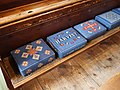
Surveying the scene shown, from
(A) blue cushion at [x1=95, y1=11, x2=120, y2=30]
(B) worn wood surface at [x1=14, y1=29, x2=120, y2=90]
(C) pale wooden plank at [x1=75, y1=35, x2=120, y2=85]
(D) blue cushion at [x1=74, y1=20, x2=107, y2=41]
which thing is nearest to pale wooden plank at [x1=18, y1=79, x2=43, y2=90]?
(B) worn wood surface at [x1=14, y1=29, x2=120, y2=90]

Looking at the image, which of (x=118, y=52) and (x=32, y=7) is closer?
(x=32, y=7)

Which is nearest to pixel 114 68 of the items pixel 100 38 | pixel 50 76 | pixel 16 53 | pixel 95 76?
pixel 95 76

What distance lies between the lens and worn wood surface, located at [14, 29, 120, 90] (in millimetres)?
1264

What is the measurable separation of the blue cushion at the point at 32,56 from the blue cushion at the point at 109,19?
1.80 feet

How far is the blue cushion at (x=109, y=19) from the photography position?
4.19ft

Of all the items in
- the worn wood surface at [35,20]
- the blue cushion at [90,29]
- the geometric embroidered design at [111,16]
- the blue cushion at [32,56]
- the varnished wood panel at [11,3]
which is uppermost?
the varnished wood panel at [11,3]

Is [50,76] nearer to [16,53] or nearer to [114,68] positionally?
[16,53]

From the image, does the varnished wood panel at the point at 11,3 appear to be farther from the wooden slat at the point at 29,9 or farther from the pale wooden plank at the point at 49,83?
the pale wooden plank at the point at 49,83

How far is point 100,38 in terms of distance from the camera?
4.08 ft

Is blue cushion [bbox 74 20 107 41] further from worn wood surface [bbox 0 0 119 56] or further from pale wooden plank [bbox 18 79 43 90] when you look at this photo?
pale wooden plank [bbox 18 79 43 90]

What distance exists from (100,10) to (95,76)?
60 cm

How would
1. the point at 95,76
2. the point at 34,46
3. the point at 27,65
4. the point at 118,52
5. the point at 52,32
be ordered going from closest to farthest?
the point at 27,65 → the point at 34,46 → the point at 52,32 → the point at 95,76 → the point at 118,52

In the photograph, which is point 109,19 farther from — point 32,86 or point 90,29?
point 32,86

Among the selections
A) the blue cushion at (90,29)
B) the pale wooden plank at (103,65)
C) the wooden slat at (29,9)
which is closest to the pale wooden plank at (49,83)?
the pale wooden plank at (103,65)
